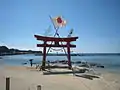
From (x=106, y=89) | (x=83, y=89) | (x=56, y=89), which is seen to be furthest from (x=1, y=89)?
(x=106, y=89)

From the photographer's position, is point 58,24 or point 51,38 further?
point 58,24

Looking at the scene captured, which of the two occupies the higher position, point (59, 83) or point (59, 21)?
point (59, 21)

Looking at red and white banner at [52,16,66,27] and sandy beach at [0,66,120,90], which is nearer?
sandy beach at [0,66,120,90]

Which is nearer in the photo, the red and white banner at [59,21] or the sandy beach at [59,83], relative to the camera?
the sandy beach at [59,83]

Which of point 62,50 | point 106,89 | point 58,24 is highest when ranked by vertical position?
point 58,24

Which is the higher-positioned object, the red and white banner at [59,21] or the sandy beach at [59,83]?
the red and white banner at [59,21]

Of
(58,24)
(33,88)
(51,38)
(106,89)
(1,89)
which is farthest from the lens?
(58,24)

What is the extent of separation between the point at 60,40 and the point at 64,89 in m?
5.17

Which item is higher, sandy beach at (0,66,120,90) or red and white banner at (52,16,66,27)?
red and white banner at (52,16,66,27)

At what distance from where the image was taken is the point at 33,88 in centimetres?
577

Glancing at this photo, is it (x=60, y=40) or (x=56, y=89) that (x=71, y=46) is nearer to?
(x=60, y=40)

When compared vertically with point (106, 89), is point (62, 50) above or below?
above

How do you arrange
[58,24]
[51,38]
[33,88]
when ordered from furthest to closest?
[58,24] < [51,38] < [33,88]

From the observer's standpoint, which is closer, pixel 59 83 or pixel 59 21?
pixel 59 83
